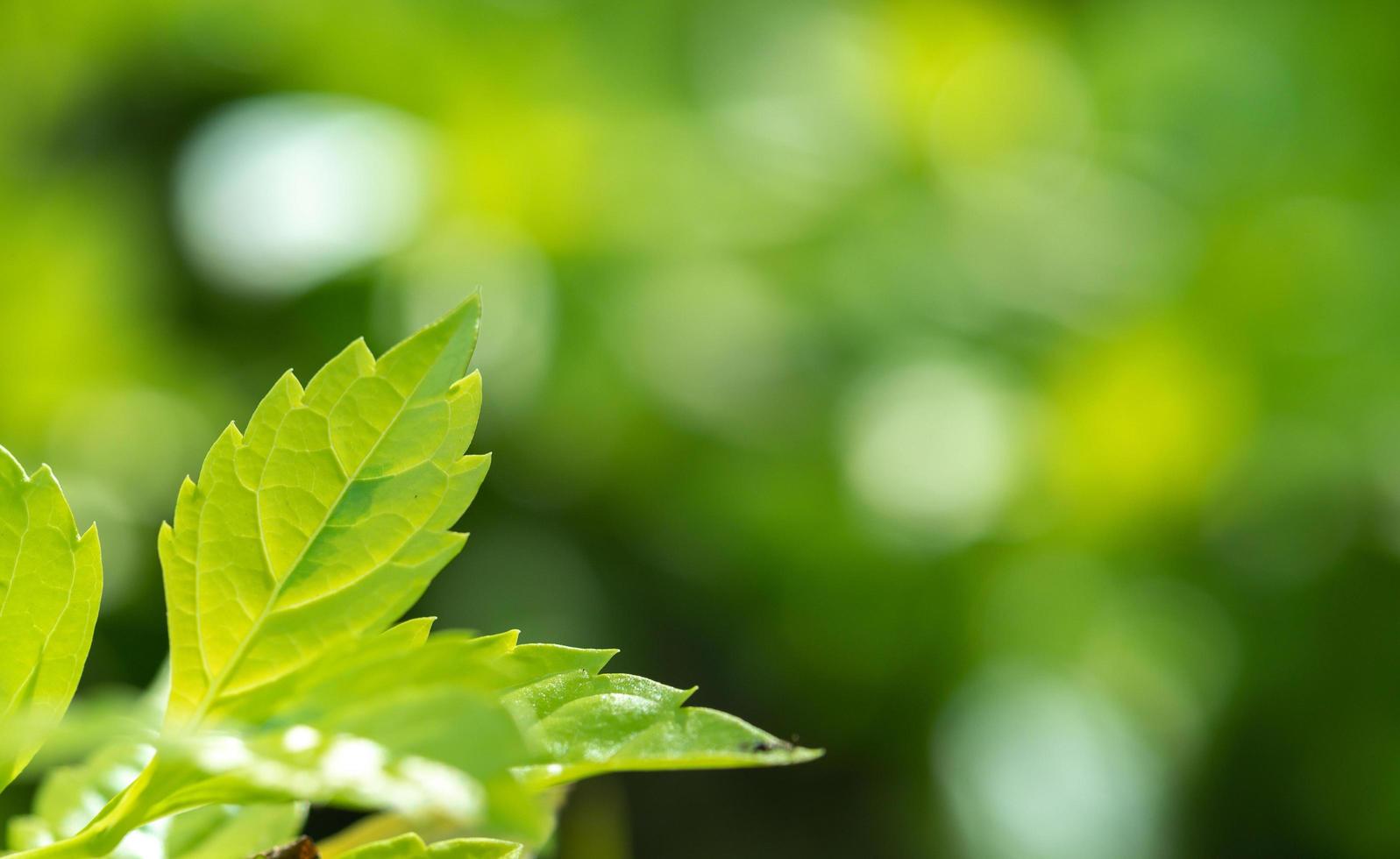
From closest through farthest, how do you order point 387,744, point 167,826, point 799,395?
point 387,744 < point 167,826 < point 799,395

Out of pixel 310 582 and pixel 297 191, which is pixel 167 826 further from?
pixel 297 191

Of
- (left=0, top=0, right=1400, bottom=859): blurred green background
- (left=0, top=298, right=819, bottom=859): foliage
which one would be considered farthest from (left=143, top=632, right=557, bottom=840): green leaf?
(left=0, top=0, right=1400, bottom=859): blurred green background

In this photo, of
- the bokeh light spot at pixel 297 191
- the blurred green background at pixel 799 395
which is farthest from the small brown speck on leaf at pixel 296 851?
the bokeh light spot at pixel 297 191

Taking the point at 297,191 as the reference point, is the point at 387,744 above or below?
below

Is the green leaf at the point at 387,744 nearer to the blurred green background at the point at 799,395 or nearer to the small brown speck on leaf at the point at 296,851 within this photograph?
the small brown speck on leaf at the point at 296,851

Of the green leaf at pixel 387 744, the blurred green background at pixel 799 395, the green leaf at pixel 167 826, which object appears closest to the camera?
the green leaf at pixel 387 744

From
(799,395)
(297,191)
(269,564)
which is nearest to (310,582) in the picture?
(269,564)
